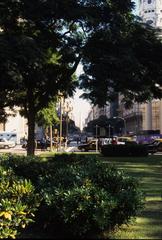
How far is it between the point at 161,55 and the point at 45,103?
7.90m

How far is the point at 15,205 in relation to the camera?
7836 millimetres

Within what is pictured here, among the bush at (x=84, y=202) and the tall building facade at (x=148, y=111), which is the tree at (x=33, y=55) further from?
the tall building facade at (x=148, y=111)

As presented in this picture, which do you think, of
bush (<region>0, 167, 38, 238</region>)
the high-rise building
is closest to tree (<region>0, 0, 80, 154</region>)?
bush (<region>0, 167, 38, 238</region>)

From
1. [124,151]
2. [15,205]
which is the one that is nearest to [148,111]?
[124,151]

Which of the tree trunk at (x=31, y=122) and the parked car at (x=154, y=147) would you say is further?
the parked car at (x=154, y=147)

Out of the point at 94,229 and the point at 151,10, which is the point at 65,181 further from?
the point at 151,10

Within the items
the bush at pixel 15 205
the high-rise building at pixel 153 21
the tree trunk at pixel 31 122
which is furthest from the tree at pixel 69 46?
the high-rise building at pixel 153 21

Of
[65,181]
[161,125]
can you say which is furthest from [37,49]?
[161,125]

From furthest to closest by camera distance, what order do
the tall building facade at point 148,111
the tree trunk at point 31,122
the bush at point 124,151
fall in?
the tall building facade at point 148,111
the bush at point 124,151
the tree trunk at point 31,122

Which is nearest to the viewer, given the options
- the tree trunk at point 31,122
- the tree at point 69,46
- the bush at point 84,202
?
the bush at point 84,202

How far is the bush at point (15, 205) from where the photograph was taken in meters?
7.62

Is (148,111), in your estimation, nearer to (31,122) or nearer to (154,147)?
(154,147)

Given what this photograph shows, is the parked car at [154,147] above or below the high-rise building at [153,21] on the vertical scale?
below

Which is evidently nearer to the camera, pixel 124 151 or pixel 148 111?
pixel 124 151
